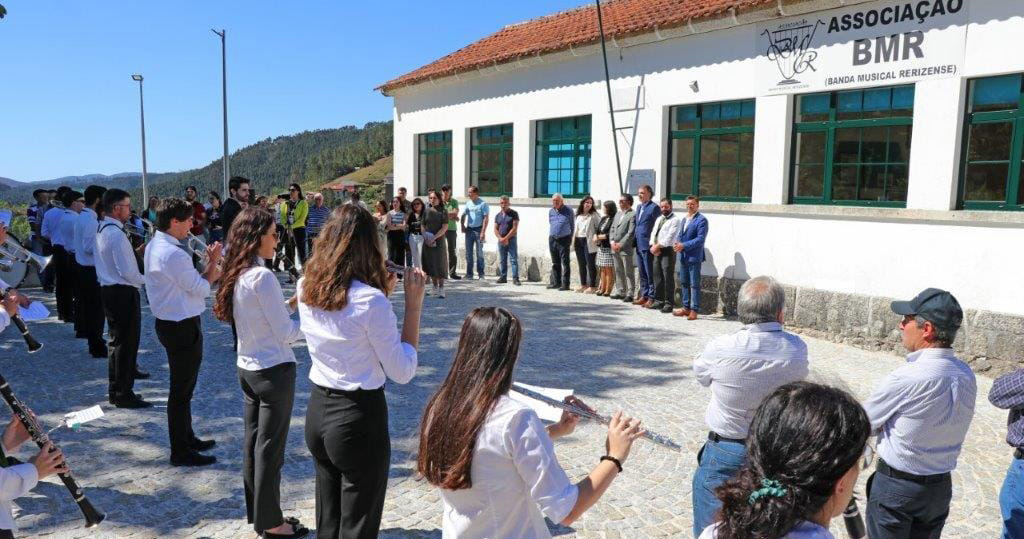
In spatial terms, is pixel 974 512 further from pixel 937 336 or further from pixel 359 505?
pixel 359 505

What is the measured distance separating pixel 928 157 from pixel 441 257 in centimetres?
735

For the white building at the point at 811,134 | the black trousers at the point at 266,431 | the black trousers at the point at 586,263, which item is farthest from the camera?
the black trousers at the point at 586,263

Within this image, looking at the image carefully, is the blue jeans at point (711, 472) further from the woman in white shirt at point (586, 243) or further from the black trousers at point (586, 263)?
the black trousers at point (586, 263)

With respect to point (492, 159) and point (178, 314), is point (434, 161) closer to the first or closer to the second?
point (492, 159)

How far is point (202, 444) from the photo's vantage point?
5.16m

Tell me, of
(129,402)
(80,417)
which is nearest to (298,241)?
(129,402)

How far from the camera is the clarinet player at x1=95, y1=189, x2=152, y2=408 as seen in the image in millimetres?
6148

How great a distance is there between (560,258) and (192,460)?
9.03m

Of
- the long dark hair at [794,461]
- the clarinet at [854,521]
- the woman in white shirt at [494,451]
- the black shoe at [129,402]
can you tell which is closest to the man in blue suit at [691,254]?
the black shoe at [129,402]

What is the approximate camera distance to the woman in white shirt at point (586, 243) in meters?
12.5

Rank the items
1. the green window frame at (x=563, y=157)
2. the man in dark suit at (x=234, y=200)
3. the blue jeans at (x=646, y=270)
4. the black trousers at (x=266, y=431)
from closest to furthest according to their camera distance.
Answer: the black trousers at (x=266, y=431)
the man in dark suit at (x=234, y=200)
the blue jeans at (x=646, y=270)
the green window frame at (x=563, y=157)

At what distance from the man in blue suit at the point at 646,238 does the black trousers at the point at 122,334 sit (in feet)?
23.8

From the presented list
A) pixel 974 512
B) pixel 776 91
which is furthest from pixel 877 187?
pixel 974 512

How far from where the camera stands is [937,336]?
2.95 metres
